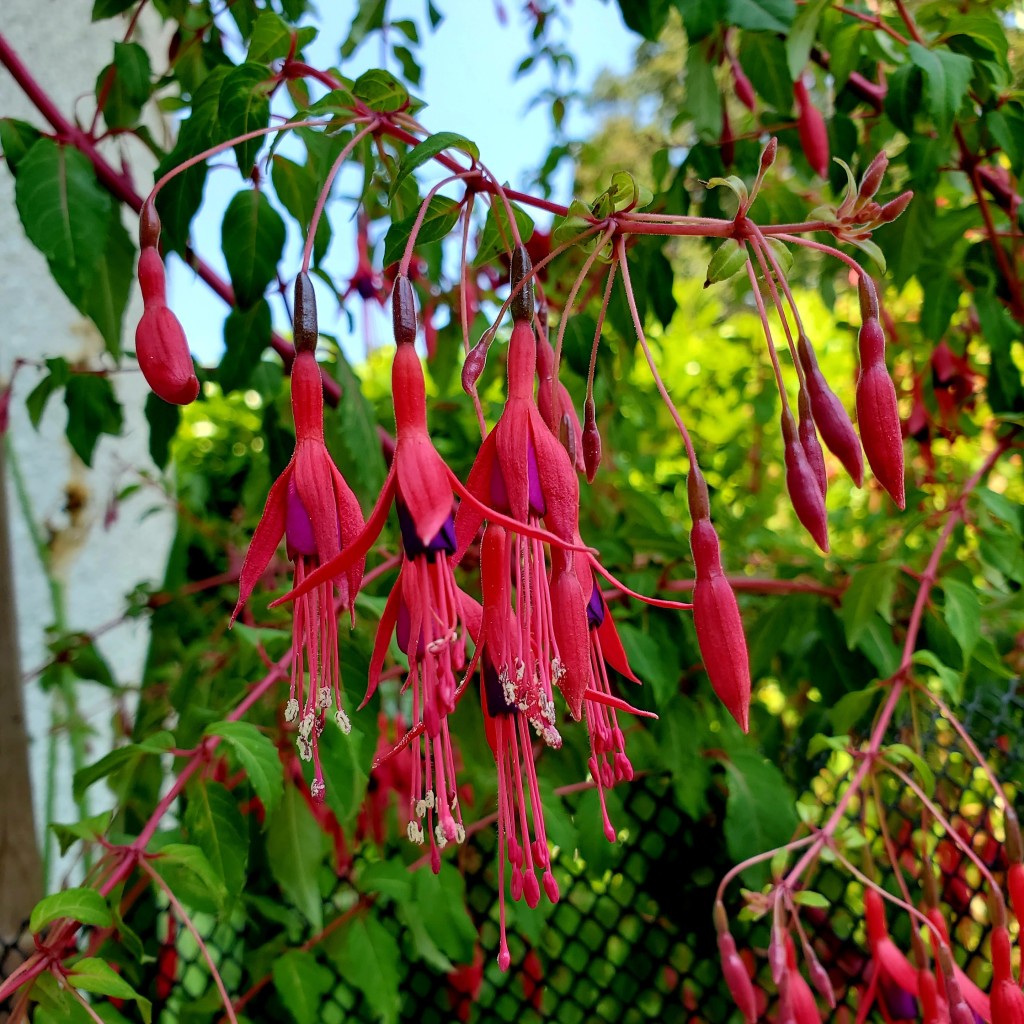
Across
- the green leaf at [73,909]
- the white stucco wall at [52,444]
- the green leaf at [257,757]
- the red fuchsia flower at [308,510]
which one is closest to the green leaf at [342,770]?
the green leaf at [257,757]

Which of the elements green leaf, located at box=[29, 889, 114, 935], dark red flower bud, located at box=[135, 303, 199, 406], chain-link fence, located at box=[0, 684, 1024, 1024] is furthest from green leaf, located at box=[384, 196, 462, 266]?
chain-link fence, located at box=[0, 684, 1024, 1024]

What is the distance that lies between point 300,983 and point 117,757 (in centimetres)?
27

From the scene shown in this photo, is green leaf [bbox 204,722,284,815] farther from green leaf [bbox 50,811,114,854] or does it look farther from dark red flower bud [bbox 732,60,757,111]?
dark red flower bud [bbox 732,60,757,111]

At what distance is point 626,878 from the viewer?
42.7 inches

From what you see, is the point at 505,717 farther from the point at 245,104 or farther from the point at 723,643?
the point at 245,104

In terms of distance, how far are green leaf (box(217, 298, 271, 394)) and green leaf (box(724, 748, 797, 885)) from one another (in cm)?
60

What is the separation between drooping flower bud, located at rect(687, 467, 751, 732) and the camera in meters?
0.40

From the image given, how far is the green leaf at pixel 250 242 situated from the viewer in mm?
690

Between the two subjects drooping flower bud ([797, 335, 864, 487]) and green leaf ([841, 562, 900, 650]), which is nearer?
drooping flower bud ([797, 335, 864, 487])

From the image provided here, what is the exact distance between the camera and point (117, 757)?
2.21 feet

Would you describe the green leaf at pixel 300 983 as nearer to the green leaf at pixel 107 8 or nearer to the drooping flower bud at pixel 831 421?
the drooping flower bud at pixel 831 421

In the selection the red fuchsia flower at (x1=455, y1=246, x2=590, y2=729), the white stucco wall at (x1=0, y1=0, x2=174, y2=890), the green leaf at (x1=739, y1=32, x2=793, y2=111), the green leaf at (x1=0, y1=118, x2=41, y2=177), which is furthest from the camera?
the white stucco wall at (x1=0, y1=0, x2=174, y2=890)

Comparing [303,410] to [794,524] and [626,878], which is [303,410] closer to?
[626,878]

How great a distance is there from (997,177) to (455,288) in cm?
66
